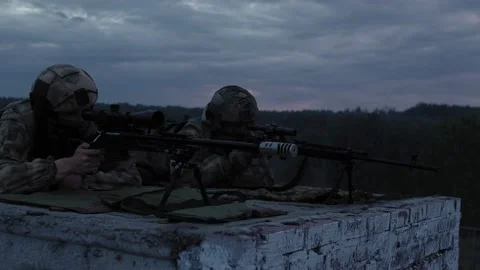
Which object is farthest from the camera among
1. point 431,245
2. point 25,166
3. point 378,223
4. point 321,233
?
point 431,245

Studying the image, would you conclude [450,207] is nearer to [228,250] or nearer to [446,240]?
[446,240]

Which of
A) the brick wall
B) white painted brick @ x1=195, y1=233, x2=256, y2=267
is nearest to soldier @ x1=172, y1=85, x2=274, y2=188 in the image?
the brick wall

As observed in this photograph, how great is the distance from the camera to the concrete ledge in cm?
310

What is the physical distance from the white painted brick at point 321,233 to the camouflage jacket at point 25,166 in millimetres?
1931

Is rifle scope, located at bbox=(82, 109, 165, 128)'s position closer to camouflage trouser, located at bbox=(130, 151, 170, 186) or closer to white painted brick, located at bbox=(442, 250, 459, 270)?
camouflage trouser, located at bbox=(130, 151, 170, 186)

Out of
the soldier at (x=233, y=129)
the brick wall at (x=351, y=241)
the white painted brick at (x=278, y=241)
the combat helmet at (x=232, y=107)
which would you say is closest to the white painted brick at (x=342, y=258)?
the brick wall at (x=351, y=241)

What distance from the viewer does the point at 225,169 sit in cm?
611

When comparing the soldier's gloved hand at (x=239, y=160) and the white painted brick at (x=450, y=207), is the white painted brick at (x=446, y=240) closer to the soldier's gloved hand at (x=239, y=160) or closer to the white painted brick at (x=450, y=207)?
the white painted brick at (x=450, y=207)

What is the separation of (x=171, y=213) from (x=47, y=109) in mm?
1814

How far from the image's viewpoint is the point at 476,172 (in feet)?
75.0

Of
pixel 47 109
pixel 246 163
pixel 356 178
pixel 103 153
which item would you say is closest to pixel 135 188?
pixel 103 153

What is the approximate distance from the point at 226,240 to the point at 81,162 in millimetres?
1879

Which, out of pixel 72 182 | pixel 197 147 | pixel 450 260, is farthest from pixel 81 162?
pixel 450 260

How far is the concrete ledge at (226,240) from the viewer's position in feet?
10.2
